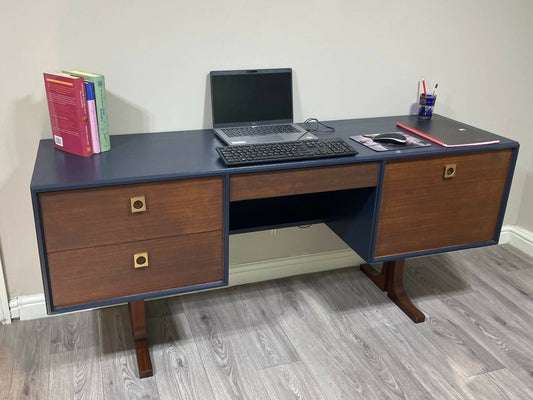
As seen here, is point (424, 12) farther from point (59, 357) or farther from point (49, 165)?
point (59, 357)

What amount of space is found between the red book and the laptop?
49 centimetres

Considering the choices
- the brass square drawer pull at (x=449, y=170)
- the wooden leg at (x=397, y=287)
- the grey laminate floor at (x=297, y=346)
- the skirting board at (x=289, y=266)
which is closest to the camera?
the grey laminate floor at (x=297, y=346)

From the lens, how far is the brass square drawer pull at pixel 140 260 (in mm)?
1689

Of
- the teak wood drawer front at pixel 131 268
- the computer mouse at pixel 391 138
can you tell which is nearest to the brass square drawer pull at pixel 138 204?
the teak wood drawer front at pixel 131 268

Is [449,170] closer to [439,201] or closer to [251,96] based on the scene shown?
[439,201]

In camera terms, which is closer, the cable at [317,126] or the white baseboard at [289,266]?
the cable at [317,126]

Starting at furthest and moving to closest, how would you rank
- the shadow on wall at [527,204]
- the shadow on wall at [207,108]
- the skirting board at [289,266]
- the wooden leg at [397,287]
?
the shadow on wall at [527,204], the skirting board at [289,266], the wooden leg at [397,287], the shadow on wall at [207,108]

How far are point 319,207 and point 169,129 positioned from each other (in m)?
0.72

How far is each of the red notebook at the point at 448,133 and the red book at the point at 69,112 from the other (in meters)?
1.25

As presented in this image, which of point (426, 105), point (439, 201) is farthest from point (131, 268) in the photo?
point (426, 105)

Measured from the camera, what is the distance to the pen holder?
230cm

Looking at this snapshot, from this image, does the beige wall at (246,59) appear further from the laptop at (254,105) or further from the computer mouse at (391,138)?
the computer mouse at (391,138)

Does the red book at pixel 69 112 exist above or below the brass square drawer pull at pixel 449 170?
above

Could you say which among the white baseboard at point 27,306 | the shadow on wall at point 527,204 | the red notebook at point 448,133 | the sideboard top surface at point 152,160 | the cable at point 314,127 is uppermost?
the red notebook at point 448,133
